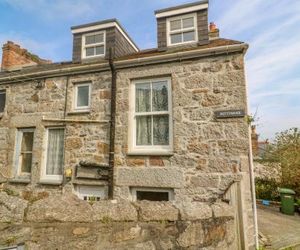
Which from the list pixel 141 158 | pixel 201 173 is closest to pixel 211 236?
pixel 201 173

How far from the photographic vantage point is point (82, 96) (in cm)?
786

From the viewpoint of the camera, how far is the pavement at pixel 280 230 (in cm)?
565

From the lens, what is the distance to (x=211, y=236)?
3.00 m

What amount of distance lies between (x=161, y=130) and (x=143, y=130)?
540 mm

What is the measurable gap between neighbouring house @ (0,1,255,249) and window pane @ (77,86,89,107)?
0.12 feet

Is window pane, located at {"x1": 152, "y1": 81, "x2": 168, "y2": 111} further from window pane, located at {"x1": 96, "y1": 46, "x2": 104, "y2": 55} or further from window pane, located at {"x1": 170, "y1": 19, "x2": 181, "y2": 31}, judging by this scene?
window pane, located at {"x1": 96, "y1": 46, "x2": 104, "y2": 55}

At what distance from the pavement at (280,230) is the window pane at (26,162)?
24.0 ft

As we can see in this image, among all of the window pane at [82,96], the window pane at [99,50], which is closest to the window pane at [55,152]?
the window pane at [82,96]

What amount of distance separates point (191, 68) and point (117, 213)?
5064mm

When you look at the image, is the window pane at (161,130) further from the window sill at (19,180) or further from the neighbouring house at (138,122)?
the window sill at (19,180)

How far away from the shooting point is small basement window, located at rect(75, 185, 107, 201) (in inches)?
277

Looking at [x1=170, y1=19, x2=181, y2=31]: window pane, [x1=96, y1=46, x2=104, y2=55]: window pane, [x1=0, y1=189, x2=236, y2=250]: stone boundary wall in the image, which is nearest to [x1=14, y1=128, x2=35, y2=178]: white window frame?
[x1=96, y1=46, x2=104, y2=55]: window pane

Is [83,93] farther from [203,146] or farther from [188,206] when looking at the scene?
[188,206]

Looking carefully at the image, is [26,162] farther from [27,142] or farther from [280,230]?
[280,230]
